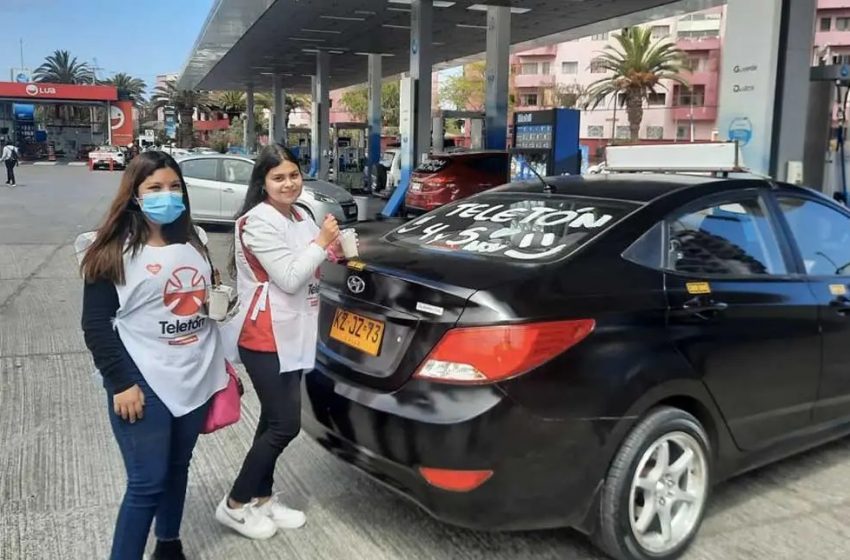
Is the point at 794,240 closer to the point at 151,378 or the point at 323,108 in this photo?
the point at 151,378

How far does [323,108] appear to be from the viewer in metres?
31.4

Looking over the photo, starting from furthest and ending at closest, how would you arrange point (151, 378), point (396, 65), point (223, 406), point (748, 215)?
point (396, 65), point (748, 215), point (223, 406), point (151, 378)

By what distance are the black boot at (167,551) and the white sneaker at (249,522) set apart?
1.13 feet

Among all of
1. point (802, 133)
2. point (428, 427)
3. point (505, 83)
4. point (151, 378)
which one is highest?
point (505, 83)

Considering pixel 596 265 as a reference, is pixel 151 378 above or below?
below


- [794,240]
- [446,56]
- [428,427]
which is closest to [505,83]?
[446,56]

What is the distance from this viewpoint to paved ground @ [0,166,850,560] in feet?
10.8

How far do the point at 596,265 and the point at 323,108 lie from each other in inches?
1160

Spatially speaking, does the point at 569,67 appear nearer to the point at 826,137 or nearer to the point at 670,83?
the point at 670,83

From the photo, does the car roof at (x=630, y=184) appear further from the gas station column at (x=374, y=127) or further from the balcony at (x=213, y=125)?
the balcony at (x=213, y=125)

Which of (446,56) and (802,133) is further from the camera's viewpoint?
(446,56)

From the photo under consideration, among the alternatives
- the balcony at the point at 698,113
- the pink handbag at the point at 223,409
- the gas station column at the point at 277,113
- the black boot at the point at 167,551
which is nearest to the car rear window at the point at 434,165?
the pink handbag at the point at 223,409

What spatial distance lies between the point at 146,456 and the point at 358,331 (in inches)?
38.6

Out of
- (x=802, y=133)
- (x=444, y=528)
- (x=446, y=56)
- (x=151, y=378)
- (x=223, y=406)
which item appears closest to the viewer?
(x=151, y=378)
